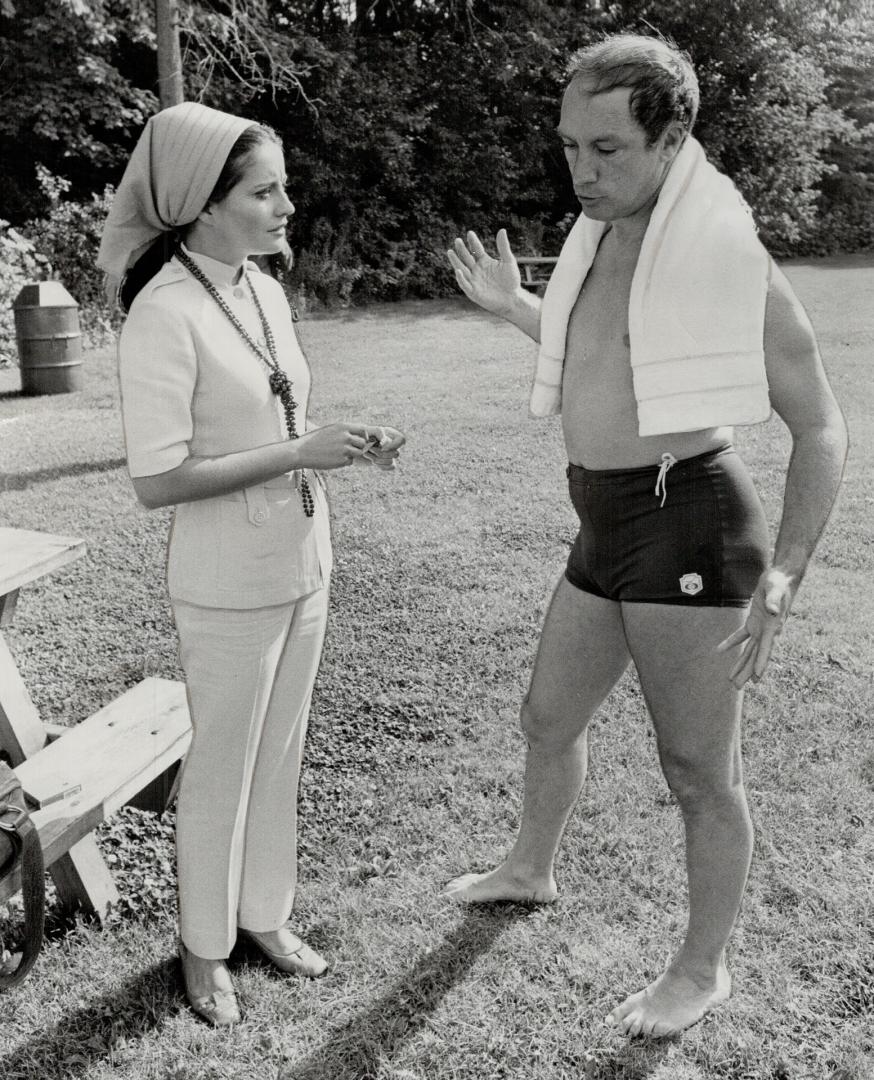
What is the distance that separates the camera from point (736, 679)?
83.4 inches

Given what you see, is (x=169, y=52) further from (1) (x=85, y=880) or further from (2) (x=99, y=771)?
(1) (x=85, y=880)

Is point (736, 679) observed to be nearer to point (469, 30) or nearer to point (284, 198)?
point (284, 198)

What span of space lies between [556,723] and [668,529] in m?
0.73

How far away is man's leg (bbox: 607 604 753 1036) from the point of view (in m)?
2.18

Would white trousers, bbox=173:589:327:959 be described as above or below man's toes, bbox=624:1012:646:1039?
above

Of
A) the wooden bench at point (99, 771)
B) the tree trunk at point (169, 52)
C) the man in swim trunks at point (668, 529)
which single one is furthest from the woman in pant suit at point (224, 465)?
the tree trunk at point (169, 52)

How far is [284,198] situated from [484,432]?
21.2 feet

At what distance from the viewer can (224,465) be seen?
2119 mm

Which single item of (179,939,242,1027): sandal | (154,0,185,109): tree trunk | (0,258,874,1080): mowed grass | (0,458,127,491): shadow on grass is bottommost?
(0,258,874,1080): mowed grass

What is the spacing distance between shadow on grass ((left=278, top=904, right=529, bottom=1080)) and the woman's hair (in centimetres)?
179

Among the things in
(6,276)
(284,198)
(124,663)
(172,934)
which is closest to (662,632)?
(284,198)

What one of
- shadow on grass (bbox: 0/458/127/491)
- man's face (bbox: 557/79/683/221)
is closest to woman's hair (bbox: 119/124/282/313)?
man's face (bbox: 557/79/683/221)

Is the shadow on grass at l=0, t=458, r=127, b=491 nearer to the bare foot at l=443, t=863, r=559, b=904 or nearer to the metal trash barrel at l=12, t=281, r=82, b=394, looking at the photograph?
the metal trash barrel at l=12, t=281, r=82, b=394

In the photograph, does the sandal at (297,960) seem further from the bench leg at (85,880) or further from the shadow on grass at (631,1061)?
the shadow on grass at (631,1061)
